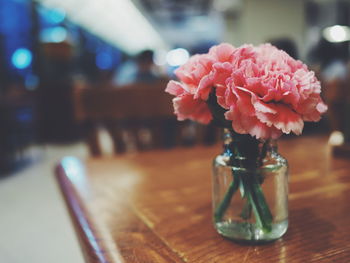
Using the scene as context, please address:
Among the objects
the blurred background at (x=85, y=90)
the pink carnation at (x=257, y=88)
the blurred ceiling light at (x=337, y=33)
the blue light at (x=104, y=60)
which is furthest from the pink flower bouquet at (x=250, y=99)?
the blue light at (x=104, y=60)

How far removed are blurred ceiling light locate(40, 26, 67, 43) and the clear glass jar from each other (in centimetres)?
582

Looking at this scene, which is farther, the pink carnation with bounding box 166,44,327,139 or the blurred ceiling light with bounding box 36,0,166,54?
the blurred ceiling light with bounding box 36,0,166,54

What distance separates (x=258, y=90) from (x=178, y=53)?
25.7 metres

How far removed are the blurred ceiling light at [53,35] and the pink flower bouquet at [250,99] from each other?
18.9ft

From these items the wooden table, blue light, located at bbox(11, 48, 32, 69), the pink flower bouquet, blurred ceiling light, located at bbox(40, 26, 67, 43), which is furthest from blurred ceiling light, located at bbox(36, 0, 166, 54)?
the pink flower bouquet

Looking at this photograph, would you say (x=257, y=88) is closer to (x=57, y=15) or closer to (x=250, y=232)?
(x=250, y=232)

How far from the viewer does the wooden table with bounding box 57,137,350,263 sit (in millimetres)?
471

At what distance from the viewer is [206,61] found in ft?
1.60

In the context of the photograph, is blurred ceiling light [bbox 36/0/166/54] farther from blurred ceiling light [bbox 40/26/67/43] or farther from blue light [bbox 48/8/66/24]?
blurred ceiling light [bbox 40/26/67/43]

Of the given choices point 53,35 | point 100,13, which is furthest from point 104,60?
point 53,35

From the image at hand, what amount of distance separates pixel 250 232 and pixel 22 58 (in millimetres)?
6383

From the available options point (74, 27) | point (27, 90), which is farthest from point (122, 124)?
point (74, 27)

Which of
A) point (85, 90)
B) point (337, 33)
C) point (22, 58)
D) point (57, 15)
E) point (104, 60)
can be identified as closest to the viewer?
point (85, 90)

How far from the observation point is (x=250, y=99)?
0.44 m
